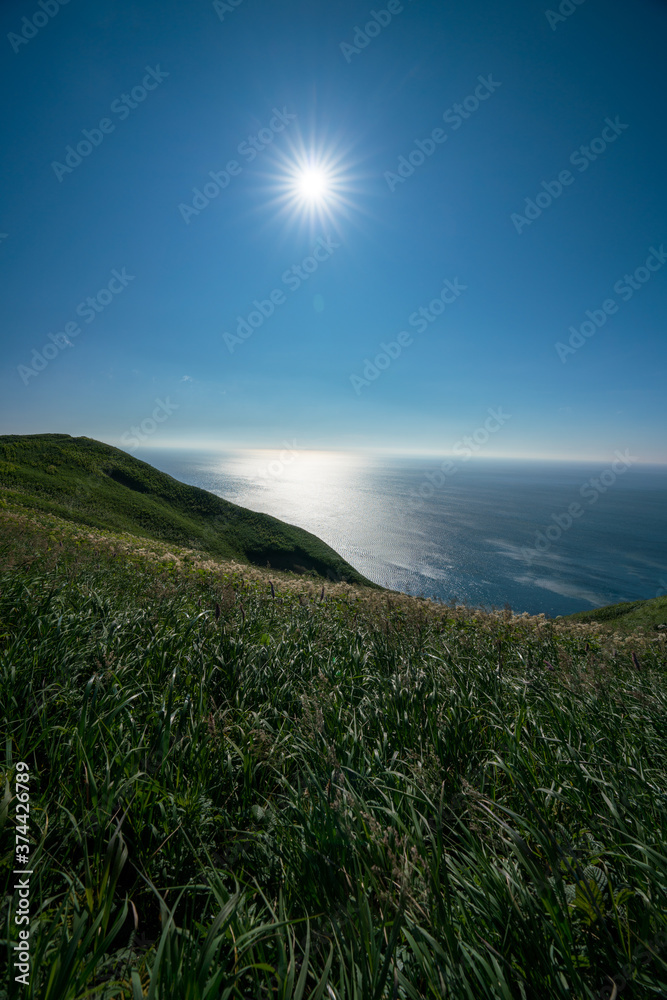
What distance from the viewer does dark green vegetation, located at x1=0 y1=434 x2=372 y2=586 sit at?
4900 cm

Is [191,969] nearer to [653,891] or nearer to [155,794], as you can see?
[155,794]

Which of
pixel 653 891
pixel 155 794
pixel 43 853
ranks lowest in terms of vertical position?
pixel 43 853

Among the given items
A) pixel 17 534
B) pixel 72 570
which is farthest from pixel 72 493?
pixel 72 570

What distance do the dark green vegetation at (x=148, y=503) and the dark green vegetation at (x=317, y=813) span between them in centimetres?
4211

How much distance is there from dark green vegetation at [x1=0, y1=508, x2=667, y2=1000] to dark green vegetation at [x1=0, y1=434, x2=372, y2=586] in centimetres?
4211

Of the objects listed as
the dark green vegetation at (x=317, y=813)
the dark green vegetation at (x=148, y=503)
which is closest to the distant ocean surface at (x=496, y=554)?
the dark green vegetation at (x=148, y=503)

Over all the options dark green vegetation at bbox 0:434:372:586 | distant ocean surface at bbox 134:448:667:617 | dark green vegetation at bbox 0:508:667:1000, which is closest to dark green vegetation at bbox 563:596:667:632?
distant ocean surface at bbox 134:448:667:617

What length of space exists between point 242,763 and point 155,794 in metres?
0.74

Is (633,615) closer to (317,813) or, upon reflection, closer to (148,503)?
(317,813)

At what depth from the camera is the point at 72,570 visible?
6781 millimetres

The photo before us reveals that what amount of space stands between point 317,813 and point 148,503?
62.4m

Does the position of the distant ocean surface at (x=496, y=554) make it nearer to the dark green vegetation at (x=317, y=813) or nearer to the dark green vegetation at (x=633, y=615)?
the dark green vegetation at (x=633, y=615)

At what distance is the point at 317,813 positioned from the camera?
2395 mm

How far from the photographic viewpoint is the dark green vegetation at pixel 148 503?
49.0 meters
